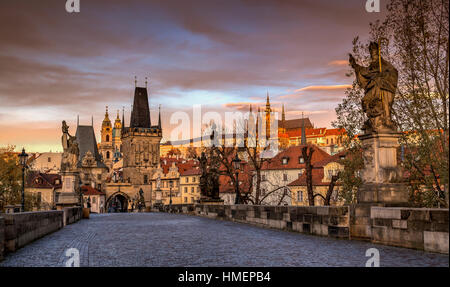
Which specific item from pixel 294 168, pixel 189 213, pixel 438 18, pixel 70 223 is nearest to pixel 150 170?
pixel 294 168

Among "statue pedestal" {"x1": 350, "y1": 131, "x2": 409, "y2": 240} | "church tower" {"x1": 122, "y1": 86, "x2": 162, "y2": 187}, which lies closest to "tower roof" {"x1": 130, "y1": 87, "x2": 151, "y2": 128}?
"church tower" {"x1": 122, "y1": 86, "x2": 162, "y2": 187}

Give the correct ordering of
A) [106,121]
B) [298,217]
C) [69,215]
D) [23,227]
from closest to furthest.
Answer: [23,227], [298,217], [69,215], [106,121]

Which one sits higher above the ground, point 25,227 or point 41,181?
point 25,227

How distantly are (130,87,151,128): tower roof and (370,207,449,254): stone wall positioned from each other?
13249 centimetres

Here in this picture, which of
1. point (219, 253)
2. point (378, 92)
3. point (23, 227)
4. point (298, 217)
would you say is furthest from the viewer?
point (298, 217)

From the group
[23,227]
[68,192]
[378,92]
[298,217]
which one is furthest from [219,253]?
[68,192]

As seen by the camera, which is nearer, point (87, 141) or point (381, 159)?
point (381, 159)

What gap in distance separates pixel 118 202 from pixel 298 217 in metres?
125

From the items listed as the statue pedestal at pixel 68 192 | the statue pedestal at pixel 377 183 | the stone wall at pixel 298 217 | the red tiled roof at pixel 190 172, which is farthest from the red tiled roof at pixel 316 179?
the statue pedestal at pixel 377 183

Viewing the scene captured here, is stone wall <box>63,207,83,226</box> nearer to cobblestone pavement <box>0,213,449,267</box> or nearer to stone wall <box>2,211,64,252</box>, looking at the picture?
stone wall <box>2,211,64,252</box>

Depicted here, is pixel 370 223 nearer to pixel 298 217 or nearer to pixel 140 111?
pixel 298 217

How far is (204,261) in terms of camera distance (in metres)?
9.08

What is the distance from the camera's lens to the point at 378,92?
1245 centimetres
